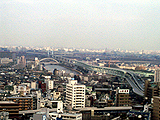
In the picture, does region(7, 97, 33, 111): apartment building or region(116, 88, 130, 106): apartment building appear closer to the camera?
region(7, 97, 33, 111): apartment building

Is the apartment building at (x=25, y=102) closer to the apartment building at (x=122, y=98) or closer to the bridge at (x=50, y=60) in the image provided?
the apartment building at (x=122, y=98)

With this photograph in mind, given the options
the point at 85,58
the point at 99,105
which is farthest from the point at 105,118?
the point at 85,58

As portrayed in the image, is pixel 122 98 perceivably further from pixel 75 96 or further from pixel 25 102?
pixel 25 102

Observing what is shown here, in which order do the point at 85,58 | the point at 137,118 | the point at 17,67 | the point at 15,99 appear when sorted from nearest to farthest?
the point at 137,118 < the point at 15,99 < the point at 17,67 < the point at 85,58

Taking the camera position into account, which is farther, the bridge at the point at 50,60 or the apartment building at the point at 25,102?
Result: the bridge at the point at 50,60

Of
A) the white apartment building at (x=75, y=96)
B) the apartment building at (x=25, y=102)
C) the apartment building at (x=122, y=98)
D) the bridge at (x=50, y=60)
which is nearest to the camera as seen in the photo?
the apartment building at (x=25, y=102)

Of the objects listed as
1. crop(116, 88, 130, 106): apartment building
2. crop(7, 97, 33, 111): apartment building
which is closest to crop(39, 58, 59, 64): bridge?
crop(116, 88, 130, 106): apartment building

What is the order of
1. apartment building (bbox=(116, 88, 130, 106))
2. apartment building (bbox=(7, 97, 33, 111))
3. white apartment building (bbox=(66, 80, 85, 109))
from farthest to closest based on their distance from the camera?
apartment building (bbox=(116, 88, 130, 106)) < white apartment building (bbox=(66, 80, 85, 109)) < apartment building (bbox=(7, 97, 33, 111))

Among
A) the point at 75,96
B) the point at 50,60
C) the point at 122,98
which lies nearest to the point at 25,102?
the point at 75,96

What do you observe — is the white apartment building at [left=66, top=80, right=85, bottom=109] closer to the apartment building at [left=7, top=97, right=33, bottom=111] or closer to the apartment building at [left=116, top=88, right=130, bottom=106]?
the apartment building at [left=116, top=88, right=130, bottom=106]

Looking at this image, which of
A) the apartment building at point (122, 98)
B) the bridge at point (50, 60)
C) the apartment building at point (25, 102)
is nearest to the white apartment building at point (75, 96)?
the apartment building at point (122, 98)

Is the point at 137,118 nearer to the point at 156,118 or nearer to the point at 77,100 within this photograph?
the point at 156,118
